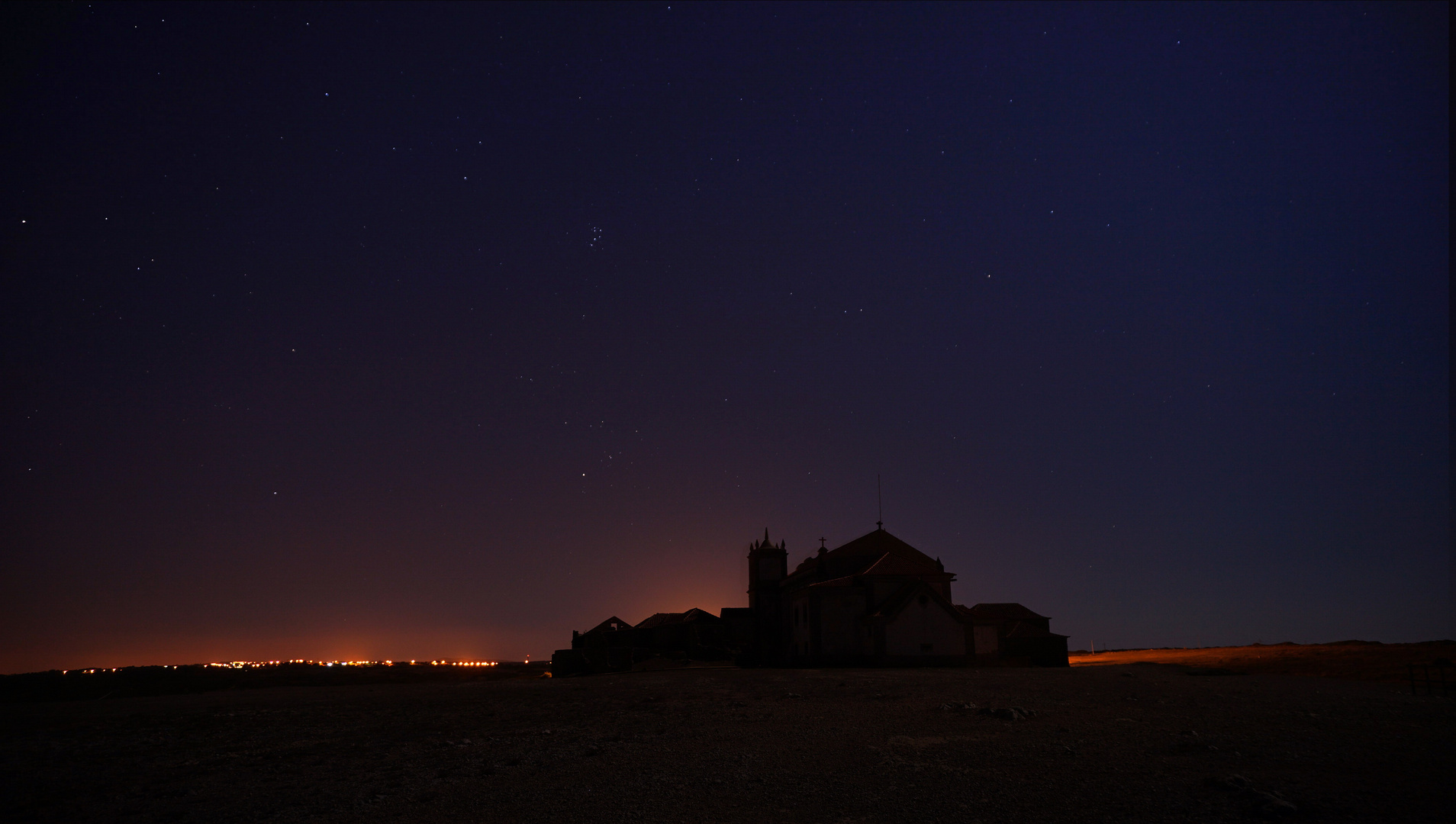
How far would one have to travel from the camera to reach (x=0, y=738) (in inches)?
1148

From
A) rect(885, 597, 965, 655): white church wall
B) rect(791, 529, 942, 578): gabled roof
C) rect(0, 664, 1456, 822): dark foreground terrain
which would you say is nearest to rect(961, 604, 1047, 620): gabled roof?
rect(791, 529, 942, 578): gabled roof

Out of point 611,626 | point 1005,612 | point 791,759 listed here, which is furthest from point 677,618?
point 791,759

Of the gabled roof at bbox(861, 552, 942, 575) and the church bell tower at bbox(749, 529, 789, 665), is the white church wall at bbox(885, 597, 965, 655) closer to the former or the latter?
the gabled roof at bbox(861, 552, 942, 575)

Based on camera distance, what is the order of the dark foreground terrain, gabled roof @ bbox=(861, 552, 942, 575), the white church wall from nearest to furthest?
the dark foreground terrain → the white church wall → gabled roof @ bbox=(861, 552, 942, 575)

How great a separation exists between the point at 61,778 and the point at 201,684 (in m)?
52.7

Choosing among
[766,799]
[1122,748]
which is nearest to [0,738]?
[766,799]

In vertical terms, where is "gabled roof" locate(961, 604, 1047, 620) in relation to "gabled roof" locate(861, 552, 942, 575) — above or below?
below

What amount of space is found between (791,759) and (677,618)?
6339 centimetres

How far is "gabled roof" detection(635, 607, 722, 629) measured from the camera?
7281 centimetres

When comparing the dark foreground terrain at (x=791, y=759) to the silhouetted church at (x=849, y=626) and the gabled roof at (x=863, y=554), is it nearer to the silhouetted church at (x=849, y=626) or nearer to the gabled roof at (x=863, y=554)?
the silhouetted church at (x=849, y=626)

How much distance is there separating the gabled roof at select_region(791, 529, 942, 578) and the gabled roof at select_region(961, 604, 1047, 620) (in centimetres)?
727

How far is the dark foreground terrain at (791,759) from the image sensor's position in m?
12.7

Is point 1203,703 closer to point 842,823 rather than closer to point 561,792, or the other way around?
point 842,823

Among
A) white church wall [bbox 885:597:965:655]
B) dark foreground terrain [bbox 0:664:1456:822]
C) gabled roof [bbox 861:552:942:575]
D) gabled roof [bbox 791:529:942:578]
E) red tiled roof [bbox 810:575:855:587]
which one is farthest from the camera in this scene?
gabled roof [bbox 791:529:942:578]
